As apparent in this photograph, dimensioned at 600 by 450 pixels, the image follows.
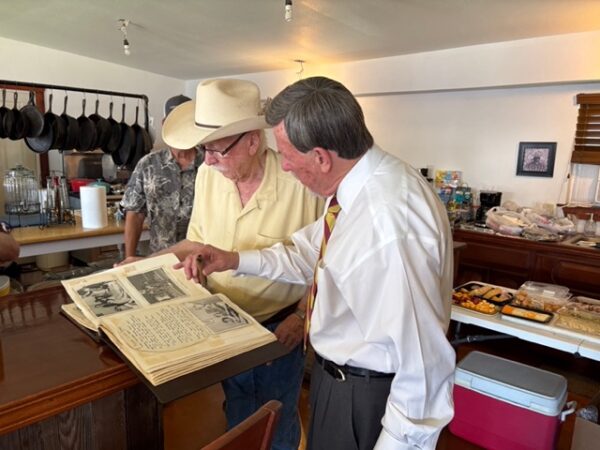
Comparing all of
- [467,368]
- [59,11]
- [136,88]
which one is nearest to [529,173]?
[467,368]

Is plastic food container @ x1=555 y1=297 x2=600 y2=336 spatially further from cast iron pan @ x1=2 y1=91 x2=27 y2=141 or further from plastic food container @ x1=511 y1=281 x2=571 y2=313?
cast iron pan @ x1=2 y1=91 x2=27 y2=141

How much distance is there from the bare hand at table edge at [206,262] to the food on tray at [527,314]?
4.67 ft

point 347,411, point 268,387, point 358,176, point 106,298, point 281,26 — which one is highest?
point 281,26

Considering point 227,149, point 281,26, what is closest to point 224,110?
point 227,149

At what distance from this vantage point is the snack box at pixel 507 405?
5.63 ft

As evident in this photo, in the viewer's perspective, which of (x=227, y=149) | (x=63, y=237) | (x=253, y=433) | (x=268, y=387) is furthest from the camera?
(x=63, y=237)

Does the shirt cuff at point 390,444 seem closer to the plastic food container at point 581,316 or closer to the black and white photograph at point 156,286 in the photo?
the black and white photograph at point 156,286

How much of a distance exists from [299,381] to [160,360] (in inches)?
Result: 33.4

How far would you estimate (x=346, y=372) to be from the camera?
910 mm

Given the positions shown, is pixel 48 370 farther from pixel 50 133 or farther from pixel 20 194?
pixel 50 133

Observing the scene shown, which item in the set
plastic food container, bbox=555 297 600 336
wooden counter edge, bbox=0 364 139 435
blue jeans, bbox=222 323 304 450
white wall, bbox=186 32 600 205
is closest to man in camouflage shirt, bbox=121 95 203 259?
blue jeans, bbox=222 323 304 450

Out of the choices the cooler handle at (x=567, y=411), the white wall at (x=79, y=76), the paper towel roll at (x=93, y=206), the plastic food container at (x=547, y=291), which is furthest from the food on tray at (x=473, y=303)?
the white wall at (x=79, y=76)

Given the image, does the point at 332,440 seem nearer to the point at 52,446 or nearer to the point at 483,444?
the point at 52,446

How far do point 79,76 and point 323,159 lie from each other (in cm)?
461
